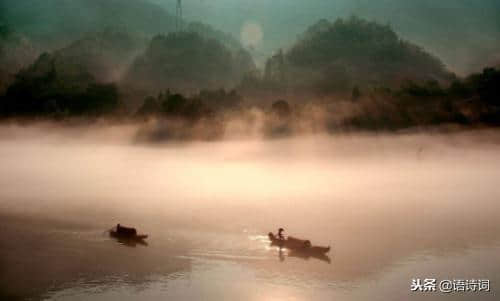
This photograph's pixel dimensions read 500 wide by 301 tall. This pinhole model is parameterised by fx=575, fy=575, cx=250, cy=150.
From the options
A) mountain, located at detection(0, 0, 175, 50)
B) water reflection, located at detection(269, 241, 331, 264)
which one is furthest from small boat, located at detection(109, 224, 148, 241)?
mountain, located at detection(0, 0, 175, 50)

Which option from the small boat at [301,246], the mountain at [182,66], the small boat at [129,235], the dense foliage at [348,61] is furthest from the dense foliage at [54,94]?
the small boat at [301,246]

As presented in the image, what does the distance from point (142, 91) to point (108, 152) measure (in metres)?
10.9

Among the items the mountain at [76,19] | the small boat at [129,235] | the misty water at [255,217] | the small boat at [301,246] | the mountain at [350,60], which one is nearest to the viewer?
the misty water at [255,217]

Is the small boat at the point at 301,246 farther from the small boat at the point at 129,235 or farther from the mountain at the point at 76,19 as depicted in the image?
the mountain at the point at 76,19

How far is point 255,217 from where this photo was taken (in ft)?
133

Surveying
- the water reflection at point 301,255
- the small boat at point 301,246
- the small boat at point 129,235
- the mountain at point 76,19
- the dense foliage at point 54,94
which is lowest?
the water reflection at point 301,255

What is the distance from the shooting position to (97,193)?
5256 cm

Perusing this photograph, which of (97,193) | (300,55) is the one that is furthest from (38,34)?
(97,193)

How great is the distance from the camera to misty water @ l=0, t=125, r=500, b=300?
88.1 ft

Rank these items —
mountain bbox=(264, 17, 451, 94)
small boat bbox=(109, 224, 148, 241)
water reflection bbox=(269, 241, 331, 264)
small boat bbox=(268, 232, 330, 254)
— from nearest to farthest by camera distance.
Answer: water reflection bbox=(269, 241, 331, 264)
small boat bbox=(268, 232, 330, 254)
small boat bbox=(109, 224, 148, 241)
mountain bbox=(264, 17, 451, 94)

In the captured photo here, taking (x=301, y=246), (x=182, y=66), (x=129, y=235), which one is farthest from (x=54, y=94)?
(x=301, y=246)

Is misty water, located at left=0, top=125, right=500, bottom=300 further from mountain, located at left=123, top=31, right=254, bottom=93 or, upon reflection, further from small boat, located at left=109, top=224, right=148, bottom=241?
mountain, located at left=123, top=31, right=254, bottom=93

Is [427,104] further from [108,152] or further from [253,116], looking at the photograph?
[108,152]

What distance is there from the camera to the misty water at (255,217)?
26.9 metres
